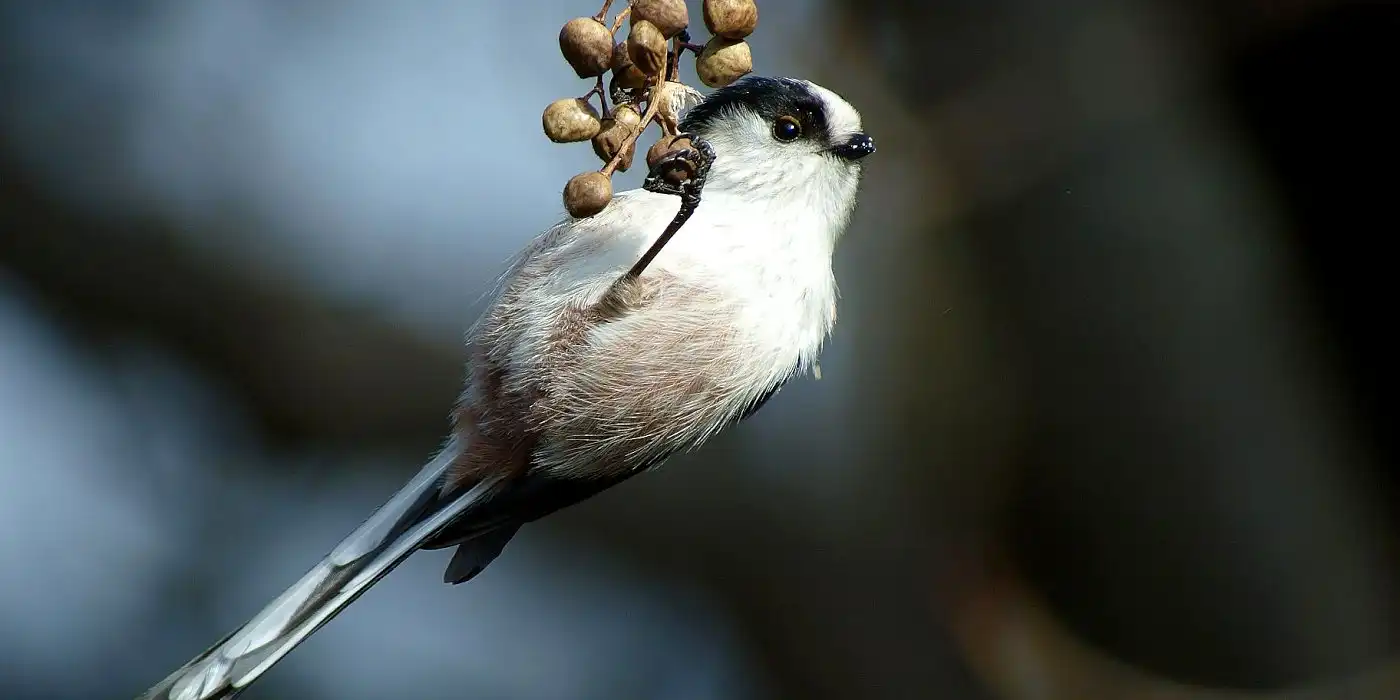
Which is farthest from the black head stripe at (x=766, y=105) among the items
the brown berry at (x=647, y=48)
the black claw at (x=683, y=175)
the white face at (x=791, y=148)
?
the brown berry at (x=647, y=48)

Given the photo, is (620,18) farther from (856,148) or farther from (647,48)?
(856,148)

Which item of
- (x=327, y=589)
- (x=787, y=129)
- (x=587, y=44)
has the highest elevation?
(x=587, y=44)

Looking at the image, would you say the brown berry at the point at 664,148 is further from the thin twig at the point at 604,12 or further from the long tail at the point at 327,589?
the long tail at the point at 327,589

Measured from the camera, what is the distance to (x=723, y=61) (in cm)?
93

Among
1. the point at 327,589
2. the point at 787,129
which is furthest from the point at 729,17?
the point at 327,589

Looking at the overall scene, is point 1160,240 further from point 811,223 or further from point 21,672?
point 21,672

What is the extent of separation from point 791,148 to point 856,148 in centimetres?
7

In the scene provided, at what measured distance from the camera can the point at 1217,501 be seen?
1782mm

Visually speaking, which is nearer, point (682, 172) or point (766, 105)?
point (682, 172)

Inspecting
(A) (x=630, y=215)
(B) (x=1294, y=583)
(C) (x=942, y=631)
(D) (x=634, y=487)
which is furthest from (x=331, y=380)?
(B) (x=1294, y=583)

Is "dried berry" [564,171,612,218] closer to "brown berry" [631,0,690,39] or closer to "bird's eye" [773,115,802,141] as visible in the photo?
"brown berry" [631,0,690,39]

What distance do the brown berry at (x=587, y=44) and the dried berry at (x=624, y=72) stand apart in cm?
4

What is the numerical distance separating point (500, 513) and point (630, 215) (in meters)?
0.37

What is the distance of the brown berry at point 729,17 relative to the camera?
36.2 inches
